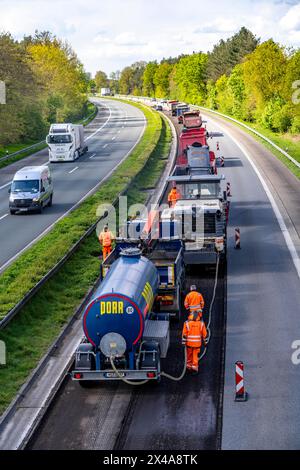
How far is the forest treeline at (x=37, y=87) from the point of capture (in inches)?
2736

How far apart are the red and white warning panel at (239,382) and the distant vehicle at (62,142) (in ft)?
162

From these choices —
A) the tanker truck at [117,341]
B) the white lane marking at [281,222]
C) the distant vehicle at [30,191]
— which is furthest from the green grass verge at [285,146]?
the tanker truck at [117,341]

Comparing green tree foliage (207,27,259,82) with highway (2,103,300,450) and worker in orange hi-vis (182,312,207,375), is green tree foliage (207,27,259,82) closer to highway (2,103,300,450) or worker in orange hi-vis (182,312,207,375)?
highway (2,103,300,450)

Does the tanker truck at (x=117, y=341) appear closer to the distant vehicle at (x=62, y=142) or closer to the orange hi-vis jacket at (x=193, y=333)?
the orange hi-vis jacket at (x=193, y=333)

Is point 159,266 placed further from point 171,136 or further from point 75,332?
point 171,136

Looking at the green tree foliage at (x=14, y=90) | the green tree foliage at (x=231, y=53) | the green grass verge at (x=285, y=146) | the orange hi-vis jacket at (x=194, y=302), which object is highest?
the green tree foliage at (x=231, y=53)

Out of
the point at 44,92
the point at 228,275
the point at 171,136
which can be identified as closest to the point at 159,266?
the point at 228,275

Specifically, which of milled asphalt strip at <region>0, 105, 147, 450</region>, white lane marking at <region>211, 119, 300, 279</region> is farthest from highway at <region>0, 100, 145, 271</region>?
white lane marking at <region>211, 119, 300, 279</region>

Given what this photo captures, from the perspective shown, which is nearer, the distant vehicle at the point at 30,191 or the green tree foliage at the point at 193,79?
the distant vehicle at the point at 30,191

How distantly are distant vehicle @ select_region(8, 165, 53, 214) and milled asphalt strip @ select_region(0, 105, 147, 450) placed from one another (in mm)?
20601

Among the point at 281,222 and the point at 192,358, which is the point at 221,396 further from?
the point at 281,222

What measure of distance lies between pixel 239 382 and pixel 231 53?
14181 cm
